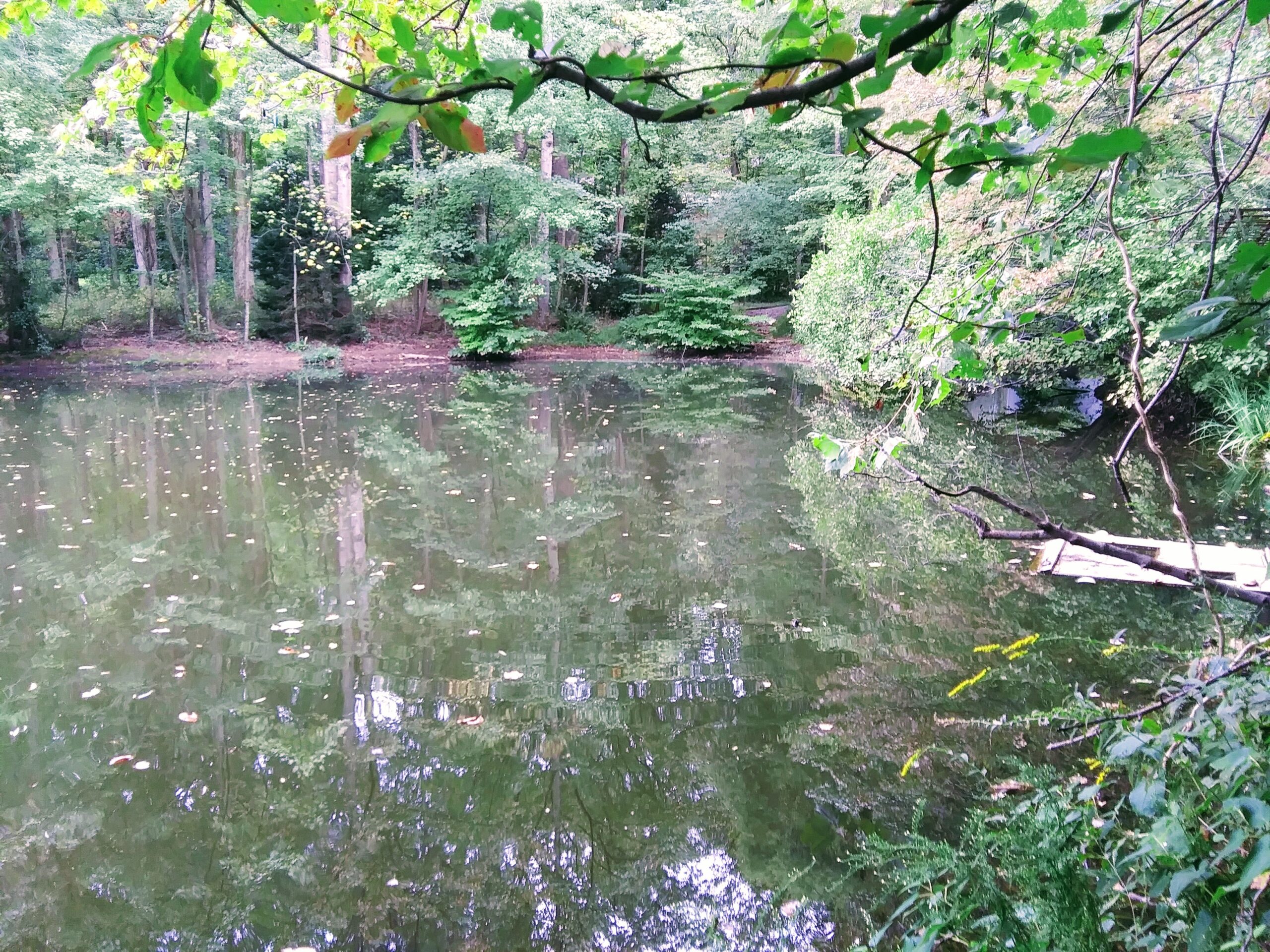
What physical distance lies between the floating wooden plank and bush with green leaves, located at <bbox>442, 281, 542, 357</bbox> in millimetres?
15376

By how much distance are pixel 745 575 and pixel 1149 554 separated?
2.24m

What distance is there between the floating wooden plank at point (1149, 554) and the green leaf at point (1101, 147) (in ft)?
13.2

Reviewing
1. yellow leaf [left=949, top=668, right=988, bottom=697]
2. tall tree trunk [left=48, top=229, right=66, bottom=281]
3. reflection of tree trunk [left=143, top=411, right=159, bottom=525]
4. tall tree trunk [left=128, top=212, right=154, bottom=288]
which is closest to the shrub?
yellow leaf [left=949, top=668, right=988, bottom=697]

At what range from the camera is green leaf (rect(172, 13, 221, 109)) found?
97 cm

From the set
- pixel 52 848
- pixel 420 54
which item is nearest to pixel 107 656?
pixel 52 848

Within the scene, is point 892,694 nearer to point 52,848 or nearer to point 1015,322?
point 1015,322

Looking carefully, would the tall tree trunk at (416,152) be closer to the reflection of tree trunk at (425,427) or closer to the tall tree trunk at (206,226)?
the tall tree trunk at (206,226)

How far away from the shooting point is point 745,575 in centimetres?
509

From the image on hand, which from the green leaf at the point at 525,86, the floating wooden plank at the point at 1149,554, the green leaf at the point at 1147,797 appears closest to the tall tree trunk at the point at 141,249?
the floating wooden plank at the point at 1149,554

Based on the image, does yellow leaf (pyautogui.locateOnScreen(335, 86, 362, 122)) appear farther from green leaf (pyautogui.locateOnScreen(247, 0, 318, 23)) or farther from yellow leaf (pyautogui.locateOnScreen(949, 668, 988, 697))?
yellow leaf (pyautogui.locateOnScreen(949, 668, 988, 697))

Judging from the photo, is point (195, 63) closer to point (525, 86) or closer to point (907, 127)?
point (525, 86)

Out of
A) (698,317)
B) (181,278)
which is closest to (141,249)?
(181,278)

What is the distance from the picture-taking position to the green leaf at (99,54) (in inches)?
38.6

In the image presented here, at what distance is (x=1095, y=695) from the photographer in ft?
10.5
